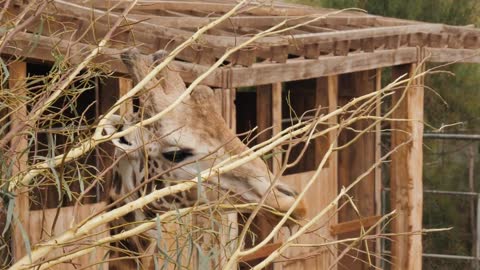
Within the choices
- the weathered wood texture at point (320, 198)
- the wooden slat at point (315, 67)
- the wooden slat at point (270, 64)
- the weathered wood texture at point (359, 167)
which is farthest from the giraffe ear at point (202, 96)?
the weathered wood texture at point (359, 167)

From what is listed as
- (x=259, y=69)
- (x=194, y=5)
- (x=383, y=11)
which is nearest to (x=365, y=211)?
(x=194, y=5)

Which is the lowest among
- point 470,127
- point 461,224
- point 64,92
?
point 461,224

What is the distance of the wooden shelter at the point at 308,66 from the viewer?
7398 millimetres

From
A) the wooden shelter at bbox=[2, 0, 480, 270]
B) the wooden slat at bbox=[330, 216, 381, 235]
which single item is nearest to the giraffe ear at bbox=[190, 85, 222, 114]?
the wooden shelter at bbox=[2, 0, 480, 270]

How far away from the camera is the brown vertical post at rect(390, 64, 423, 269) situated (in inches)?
425

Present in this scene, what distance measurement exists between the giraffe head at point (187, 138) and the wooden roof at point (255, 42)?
539mm

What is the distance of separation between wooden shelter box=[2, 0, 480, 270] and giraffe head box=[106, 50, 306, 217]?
4.36 feet

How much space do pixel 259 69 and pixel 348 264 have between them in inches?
177

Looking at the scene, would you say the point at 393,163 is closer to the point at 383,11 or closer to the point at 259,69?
the point at 259,69

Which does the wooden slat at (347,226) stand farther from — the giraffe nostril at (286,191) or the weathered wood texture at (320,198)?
the giraffe nostril at (286,191)

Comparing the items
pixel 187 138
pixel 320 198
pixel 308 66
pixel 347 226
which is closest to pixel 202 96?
pixel 187 138

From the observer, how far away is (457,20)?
17.5 m

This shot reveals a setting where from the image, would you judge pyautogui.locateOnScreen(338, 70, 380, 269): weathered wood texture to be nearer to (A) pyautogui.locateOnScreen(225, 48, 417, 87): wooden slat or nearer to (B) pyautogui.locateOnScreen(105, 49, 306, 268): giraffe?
(A) pyautogui.locateOnScreen(225, 48, 417, 87): wooden slat

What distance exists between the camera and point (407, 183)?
35.9 feet
